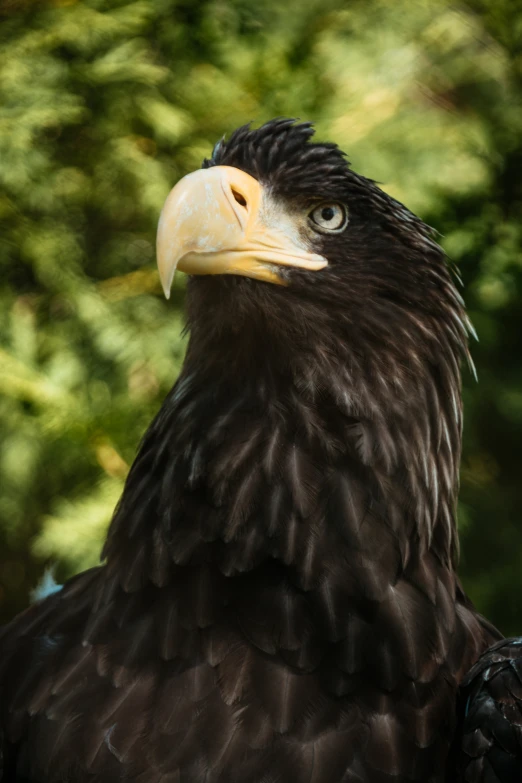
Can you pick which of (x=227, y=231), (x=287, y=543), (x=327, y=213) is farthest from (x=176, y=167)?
(x=287, y=543)

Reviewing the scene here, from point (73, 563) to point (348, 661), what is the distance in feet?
7.56

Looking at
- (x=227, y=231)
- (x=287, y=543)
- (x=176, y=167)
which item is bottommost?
(x=287, y=543)

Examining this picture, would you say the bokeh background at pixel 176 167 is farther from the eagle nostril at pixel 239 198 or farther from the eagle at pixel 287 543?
the eagle nostril at pixel 239 198

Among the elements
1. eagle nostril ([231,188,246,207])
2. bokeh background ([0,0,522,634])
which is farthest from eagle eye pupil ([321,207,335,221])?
bokeh background ([0,0,522,634])

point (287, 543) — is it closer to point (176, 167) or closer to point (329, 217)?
point (329, 217)

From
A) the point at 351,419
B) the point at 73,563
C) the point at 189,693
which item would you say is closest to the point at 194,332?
the point at 351,419

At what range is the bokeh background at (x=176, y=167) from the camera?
383cm

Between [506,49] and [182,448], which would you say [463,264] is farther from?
[182,448]

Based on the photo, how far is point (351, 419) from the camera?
6.04ft

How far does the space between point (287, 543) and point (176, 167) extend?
2.67 m

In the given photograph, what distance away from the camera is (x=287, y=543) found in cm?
177

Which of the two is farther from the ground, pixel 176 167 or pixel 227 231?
pixel 176 167

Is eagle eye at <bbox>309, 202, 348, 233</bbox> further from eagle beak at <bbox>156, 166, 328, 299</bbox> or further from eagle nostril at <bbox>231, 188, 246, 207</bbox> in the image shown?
eagle nostril at <bbox>231, 188, 246, 207</bbox>

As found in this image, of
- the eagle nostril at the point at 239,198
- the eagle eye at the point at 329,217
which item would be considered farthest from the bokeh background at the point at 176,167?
the eagle nostril at the point at 239,198
